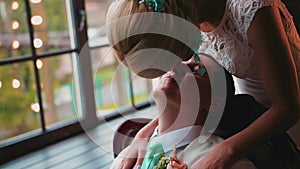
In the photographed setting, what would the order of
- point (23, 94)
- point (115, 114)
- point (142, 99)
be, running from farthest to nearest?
point (142, 99)
point (115, 114)
point (23, 94)

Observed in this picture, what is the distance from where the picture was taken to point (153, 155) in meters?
1.05

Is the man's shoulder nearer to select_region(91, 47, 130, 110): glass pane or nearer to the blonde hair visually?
the blonde hair

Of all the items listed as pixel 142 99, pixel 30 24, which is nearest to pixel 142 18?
pixel 30 24

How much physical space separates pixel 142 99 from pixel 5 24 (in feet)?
3.36

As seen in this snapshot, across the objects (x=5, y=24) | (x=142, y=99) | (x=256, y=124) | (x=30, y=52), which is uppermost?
(x=256, y=124)

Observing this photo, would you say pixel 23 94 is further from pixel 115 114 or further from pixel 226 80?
pixel 226 80

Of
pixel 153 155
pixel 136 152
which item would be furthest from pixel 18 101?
pixel 153 155

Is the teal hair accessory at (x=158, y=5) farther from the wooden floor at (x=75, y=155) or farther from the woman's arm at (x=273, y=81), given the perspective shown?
the wooden floor at (x=75, y=155)

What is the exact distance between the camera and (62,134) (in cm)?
223

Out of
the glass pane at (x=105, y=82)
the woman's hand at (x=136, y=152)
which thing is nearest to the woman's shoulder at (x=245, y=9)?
the woman's hand at (x=136, y=152)

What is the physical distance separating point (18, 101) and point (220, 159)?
1.61 metres

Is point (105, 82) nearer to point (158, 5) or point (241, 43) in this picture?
point (241, 43)

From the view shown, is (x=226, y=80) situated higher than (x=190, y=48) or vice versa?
(x=190, y=48)

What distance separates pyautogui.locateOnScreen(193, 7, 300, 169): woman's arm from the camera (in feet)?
2.94
